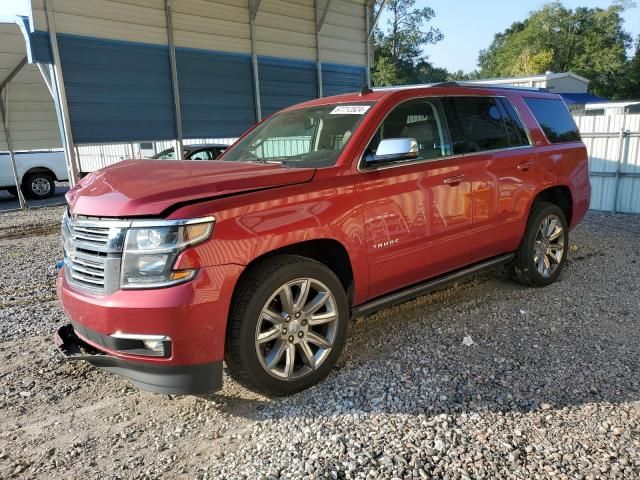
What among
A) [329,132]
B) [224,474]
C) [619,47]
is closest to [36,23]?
[329,132]

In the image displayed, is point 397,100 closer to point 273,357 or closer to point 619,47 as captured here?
point 273,357

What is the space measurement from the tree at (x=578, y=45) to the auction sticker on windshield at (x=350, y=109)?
4867 centimetres

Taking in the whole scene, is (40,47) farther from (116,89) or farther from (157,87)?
(157,87)

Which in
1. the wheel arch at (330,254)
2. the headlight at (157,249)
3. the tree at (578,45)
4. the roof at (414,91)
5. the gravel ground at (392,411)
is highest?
the tree at (578,45)

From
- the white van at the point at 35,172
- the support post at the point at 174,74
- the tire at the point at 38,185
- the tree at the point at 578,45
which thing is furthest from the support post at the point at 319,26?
the tree at the point at 578,45

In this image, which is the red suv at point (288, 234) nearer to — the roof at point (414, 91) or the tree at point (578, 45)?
the roof at point (414, 91)

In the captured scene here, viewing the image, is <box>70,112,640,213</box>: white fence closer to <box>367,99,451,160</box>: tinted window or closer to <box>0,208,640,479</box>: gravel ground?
<box>0,208,640,479</box>: gravel ground

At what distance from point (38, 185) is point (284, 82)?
33.0 feet

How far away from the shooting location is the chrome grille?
2.67 metres

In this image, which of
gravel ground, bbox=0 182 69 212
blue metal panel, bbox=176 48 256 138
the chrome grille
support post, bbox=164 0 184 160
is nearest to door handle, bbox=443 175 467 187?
the chrome grille

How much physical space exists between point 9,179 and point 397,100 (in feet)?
48.0

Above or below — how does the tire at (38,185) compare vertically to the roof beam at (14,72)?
below

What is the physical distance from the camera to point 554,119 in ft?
17.3

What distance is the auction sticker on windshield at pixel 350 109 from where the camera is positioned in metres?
3.70
